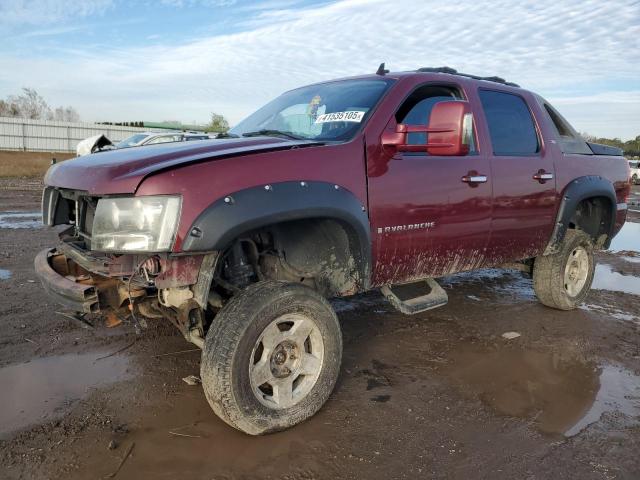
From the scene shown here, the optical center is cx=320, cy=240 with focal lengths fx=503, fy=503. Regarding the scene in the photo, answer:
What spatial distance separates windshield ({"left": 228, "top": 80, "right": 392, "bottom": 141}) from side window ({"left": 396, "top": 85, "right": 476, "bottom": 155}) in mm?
212

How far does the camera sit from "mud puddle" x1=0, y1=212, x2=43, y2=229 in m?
8.98

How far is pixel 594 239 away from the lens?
5.49 m

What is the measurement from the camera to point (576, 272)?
5.31 meters

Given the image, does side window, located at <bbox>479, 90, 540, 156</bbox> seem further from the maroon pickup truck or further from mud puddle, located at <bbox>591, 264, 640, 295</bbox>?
mud puddle, located at <bbox>591, 264, 640, 295</bbox>

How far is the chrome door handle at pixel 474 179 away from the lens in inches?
144

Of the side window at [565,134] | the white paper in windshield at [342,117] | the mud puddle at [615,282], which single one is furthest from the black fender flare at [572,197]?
the white paper in windshield at [342,117]

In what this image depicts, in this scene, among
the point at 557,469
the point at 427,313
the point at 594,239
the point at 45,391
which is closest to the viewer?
the point at 557,469

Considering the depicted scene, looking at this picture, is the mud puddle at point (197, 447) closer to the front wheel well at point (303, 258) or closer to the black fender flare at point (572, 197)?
the front wheel well at point (303, 258)

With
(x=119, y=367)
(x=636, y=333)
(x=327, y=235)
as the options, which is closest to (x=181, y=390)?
(x=119, y=367)

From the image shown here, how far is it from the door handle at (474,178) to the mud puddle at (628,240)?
6293mm

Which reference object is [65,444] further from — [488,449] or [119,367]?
[488,449]

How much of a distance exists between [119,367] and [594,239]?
490 centimetres

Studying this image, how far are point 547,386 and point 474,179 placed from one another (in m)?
1.55

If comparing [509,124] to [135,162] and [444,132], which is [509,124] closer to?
[444,132]
